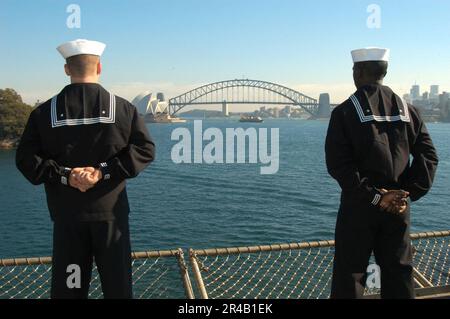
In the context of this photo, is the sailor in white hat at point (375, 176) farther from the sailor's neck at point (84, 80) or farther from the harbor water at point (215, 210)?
the harbor water at point (215, 210)

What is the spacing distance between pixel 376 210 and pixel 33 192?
39785 mm

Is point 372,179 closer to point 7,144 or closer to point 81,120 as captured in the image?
point 81,120

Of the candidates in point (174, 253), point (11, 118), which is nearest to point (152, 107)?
point (11, 118)

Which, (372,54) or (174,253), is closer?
(372,54)

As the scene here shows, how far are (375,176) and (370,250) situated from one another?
1.78 feet

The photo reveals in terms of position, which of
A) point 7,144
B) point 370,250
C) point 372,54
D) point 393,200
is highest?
point 372,54

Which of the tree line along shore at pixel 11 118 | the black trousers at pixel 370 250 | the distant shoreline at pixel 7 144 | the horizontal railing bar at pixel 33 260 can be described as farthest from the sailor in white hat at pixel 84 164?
the distant shoreline at pixel 7 144

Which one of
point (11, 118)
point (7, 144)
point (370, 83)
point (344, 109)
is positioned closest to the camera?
point (344, 109)

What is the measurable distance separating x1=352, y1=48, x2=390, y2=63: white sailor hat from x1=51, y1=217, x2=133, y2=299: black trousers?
6.80ft

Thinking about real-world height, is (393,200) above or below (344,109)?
below

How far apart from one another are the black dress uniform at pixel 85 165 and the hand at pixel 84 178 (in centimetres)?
5

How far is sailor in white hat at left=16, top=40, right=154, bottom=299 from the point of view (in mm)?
3168

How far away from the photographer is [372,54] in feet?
11.4

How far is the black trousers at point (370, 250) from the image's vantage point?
3.40 meters
